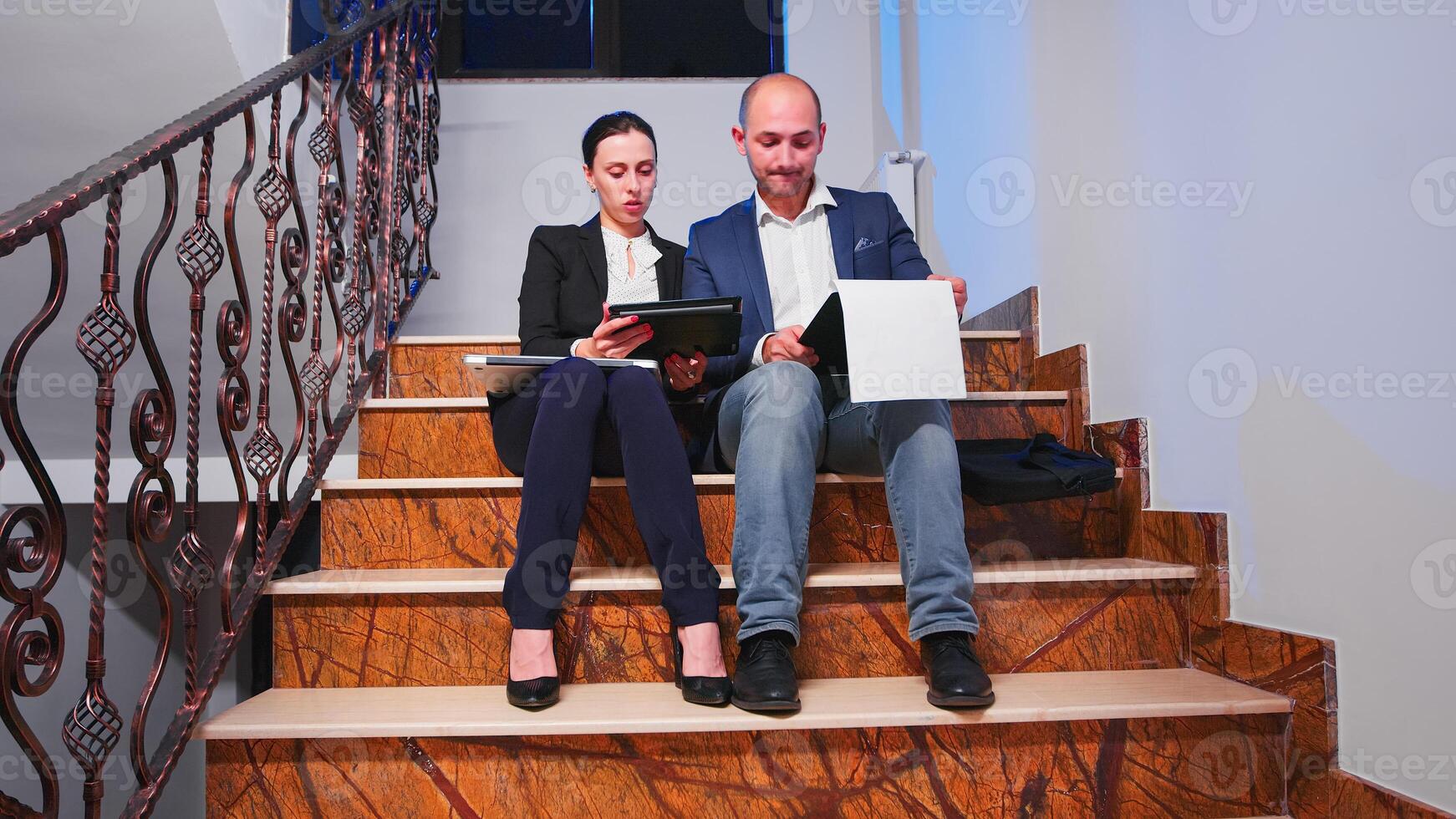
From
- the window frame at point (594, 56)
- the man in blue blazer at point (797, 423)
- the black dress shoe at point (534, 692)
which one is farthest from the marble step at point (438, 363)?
the window frame at point (594, 56)

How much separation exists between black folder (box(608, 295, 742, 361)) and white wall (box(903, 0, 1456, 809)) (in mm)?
754

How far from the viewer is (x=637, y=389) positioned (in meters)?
1.28

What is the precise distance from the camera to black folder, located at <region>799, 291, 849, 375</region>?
1262 millimetres

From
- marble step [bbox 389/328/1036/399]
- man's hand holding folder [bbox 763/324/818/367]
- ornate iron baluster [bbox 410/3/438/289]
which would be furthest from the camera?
ornate iron baluster [bbox 410/3/438/289]

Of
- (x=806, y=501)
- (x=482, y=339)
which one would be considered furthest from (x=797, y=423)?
(x=482, y=339)

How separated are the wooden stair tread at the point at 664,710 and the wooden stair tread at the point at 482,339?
924 millimetres

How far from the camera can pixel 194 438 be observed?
3.84ft

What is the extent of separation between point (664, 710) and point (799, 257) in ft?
2.81

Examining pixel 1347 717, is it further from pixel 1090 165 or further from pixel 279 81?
pixel 279 81

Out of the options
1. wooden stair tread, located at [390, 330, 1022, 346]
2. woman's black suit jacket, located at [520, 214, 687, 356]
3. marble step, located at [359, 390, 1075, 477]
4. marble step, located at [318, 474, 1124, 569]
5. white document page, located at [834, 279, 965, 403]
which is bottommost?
marble step, located at [318, 474, 1124, 569]

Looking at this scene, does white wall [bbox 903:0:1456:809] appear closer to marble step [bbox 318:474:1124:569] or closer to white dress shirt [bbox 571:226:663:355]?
marble step [bbox 318:474:1124:569]

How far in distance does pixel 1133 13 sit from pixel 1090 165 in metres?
→ 0.28

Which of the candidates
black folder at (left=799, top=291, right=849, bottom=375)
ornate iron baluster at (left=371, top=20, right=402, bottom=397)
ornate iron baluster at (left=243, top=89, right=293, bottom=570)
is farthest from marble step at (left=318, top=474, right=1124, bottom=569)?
ornate iron baluster at (left=371, top=20, right=402, bottom=397)

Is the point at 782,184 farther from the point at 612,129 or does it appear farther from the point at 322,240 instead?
the point at 322,240
